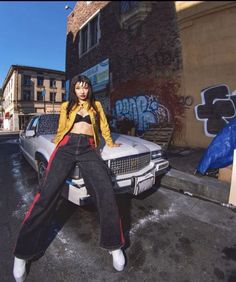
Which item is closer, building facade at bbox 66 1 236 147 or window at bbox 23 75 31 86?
building facade at bbox 66 1 236 147

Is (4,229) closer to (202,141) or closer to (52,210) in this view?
(52,210)

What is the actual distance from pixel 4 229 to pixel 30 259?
0.97m

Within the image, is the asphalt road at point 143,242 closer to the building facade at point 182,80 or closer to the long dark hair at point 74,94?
the long dark hair at point 74,94

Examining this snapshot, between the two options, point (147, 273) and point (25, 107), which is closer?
point (147, 273)

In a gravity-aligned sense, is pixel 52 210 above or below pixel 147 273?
above

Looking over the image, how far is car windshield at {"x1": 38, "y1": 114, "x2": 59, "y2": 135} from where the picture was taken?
14.9ft

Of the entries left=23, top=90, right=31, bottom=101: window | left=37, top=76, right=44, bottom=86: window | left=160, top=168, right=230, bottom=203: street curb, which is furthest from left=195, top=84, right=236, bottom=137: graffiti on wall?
left=37, top=76, right=44, bottom=86: window

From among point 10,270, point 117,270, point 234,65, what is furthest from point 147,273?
point 234,65

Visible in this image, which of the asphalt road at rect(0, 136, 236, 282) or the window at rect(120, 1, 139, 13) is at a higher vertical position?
the window at rect(120, 1, 139, 13)

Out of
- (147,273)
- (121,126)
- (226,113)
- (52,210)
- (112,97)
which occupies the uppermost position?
(112,97)

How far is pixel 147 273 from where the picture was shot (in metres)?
2.25

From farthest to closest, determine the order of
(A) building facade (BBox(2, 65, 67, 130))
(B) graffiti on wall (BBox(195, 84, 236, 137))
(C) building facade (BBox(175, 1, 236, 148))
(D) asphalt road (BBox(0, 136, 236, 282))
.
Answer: (A) building facade (BBox(2, 65, 67, 130))
(B) graffiti on wall (BBox(195, 84, 236, 137))
(C) building facade (BBox(175, 1, 236, 148))
(D) asphalt road (BBox(0, 136, 236, 282))

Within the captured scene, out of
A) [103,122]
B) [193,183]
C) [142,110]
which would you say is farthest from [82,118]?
[142,110]

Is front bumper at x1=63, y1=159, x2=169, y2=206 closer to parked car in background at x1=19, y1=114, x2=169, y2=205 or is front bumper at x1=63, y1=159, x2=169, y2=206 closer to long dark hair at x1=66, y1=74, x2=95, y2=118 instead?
parked car in background at x1=19, y1=114, x2=169, y2=205
